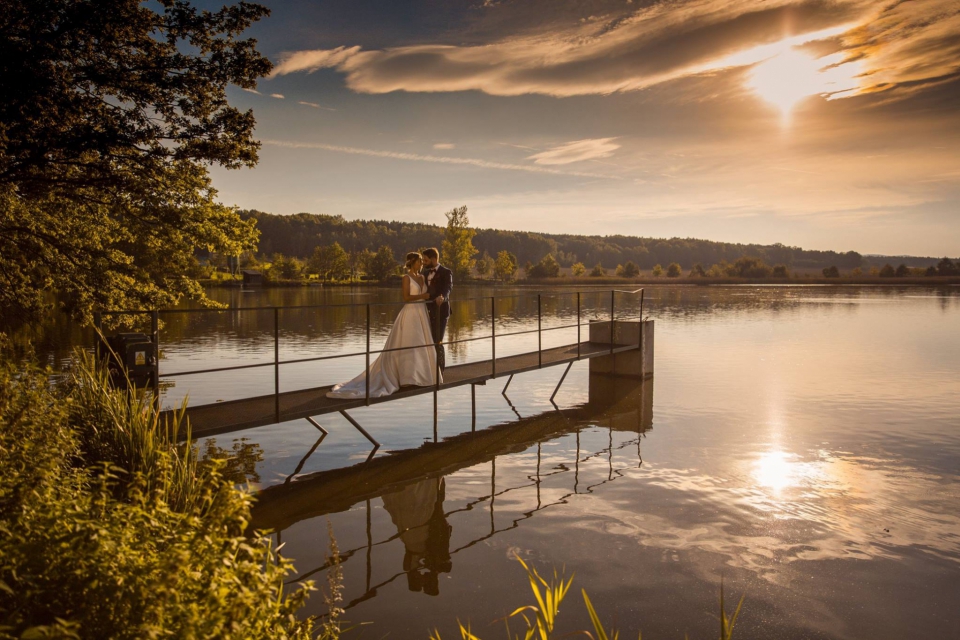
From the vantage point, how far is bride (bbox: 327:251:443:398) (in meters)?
9.96

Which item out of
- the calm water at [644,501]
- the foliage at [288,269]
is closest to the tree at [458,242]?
the foliage at [288,269]

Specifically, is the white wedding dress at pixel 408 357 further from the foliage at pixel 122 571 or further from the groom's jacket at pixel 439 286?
the foliage at pixel 122 571

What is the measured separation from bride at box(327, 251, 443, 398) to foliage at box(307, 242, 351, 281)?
95766 millimetres

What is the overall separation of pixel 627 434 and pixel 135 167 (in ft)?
34.1

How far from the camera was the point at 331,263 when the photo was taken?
4326 inches

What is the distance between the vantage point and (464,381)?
36.2ft

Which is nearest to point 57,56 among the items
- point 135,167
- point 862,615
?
point 135,167

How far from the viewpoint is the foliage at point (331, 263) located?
107 metres

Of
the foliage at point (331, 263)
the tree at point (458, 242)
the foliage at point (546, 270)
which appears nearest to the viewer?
the tree at point (458, 242)

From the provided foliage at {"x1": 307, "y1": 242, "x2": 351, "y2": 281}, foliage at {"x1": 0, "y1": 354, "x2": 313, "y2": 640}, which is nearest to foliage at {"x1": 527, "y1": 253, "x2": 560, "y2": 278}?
foliage at {"x1": 307, "y1": 242, "x2": 351, "y2": 281}

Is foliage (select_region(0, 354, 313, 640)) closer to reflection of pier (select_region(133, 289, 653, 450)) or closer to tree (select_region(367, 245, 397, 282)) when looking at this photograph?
reflection of pier (select_region(133, 289, 653, 450))

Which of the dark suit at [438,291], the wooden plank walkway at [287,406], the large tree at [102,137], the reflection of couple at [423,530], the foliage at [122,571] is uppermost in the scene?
the large tree at [102,137]

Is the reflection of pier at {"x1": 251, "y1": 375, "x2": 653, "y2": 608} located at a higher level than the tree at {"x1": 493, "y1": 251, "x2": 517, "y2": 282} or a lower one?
lower

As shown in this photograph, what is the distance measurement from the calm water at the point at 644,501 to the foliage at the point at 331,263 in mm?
92081
